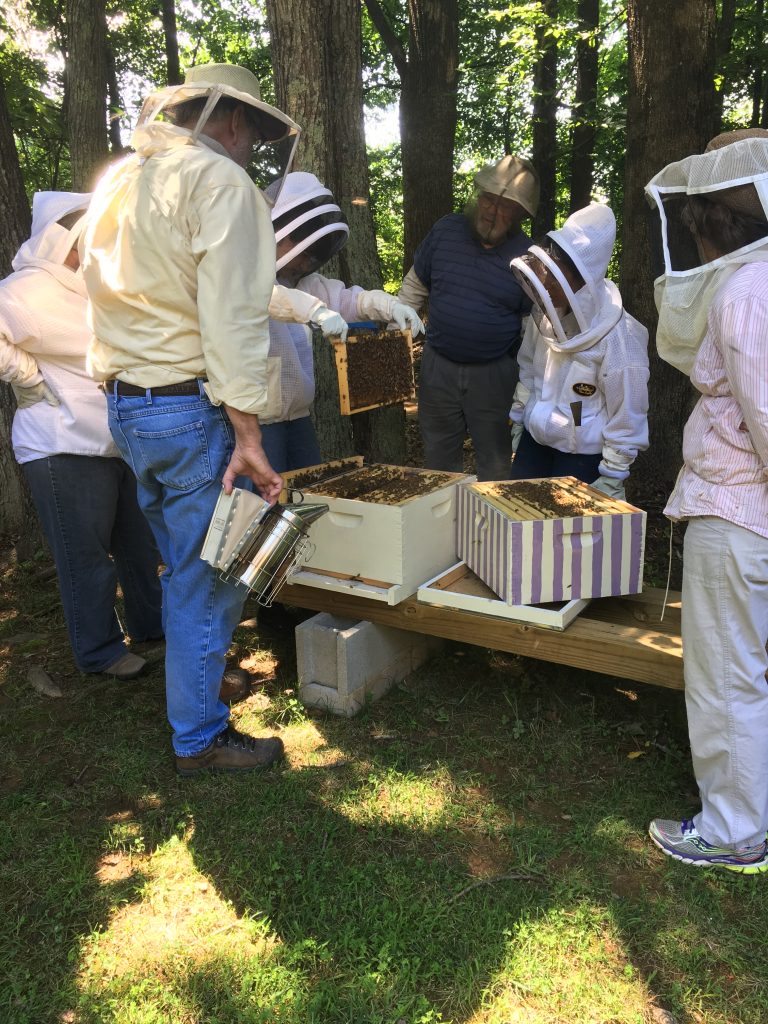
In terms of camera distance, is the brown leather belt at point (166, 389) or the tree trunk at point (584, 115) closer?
the brown leather belt at point (166, 389)

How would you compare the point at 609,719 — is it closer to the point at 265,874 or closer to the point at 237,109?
the point at 265,874

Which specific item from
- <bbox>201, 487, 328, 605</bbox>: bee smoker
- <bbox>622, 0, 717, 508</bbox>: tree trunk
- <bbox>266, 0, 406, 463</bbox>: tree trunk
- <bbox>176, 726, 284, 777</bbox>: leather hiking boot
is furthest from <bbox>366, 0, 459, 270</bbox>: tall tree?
<bbox>176, 726, 284, 777</bbox>: leather hiking boot

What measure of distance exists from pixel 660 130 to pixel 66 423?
455 centimetres

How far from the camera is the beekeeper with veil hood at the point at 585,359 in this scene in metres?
3.15

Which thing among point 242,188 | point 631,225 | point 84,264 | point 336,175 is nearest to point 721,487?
point 242,188

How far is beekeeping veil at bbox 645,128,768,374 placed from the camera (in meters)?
1.89

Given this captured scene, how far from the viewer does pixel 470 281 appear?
415 centimetres

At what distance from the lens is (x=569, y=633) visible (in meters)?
2.71

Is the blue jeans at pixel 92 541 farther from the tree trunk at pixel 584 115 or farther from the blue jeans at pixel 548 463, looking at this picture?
the tree trunk at pixel 584 115

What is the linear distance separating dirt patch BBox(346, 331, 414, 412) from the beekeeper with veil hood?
651 mm

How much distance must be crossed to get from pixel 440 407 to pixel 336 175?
62.0 inches

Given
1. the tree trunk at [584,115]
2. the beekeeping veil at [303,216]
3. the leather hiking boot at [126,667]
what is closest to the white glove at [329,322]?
the beekeeping veil at [303,216]

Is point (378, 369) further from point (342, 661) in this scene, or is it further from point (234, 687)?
point (234, 687)

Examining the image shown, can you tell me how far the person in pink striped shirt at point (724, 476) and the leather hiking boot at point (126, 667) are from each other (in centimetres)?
249
